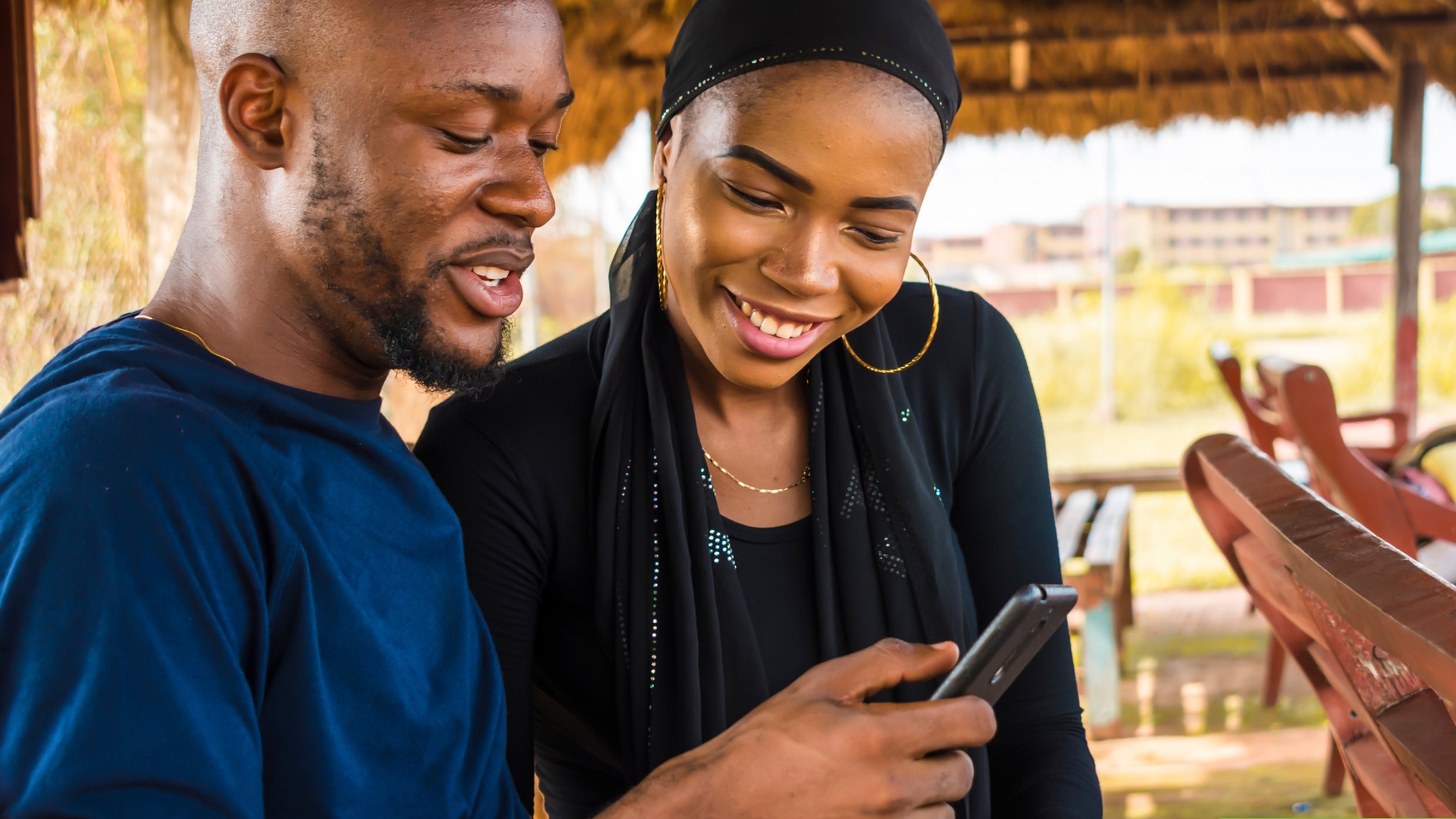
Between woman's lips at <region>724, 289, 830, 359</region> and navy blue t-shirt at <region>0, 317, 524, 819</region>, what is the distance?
0.44 metres

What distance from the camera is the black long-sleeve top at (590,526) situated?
4.70ft

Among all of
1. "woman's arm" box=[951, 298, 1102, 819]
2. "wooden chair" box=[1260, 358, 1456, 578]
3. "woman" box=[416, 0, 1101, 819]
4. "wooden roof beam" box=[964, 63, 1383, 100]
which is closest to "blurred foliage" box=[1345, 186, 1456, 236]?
"wooden roof beam" box=[964, 63, 1383, 100]

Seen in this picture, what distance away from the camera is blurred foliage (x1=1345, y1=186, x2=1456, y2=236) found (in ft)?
63.9

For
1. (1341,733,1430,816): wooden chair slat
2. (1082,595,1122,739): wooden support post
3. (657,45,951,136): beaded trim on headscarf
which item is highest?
(657,45,951,136): beaded trim on headscarf

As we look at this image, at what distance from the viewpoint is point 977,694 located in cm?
121

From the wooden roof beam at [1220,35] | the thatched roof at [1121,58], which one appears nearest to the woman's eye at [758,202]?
the thatched roof at [1121,58]

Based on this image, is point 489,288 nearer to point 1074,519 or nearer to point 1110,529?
point 1110,529

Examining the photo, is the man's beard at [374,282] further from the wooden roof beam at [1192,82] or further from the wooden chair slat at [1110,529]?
the wooden roof beam at [1192,82]

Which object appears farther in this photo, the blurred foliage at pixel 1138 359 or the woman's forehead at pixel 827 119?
the blurred foliage at pixel 1138 359

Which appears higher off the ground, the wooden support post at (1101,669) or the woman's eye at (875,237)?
the woman's eye at (875,237)

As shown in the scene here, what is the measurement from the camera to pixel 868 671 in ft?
3.58

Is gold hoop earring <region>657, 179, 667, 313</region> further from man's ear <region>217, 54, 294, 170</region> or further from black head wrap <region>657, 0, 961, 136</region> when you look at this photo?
man's ear <region>217, 54, 294, 170</region>

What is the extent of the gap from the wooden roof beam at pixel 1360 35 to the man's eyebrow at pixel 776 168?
5646 mm

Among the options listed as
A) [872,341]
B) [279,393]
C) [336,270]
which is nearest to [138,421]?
[279,393]
